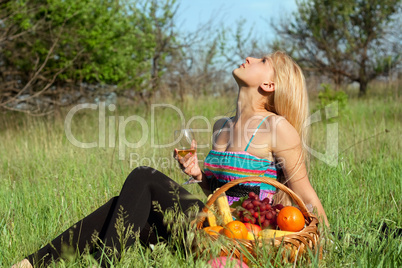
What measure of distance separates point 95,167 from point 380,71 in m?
12.8

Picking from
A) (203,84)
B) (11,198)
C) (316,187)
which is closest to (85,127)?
(11,198)

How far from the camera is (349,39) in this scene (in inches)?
599

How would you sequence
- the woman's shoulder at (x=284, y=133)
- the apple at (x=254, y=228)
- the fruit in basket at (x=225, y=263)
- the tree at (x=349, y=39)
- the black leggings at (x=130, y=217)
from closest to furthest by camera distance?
the fruit in basket at (x=225, y=263), the apple at (x=254, y=228), the black leggings at (x=130, y=217), the woman's shoulder at (x=284, y=133), the tree at (x=349, y=39)

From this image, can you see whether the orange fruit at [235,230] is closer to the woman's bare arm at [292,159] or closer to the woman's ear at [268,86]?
the woman's bare arm at [292,159]

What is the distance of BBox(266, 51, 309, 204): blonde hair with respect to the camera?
262cm

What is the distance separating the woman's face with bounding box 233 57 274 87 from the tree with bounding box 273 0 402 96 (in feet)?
41.7

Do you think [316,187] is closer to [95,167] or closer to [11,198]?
[95,167]

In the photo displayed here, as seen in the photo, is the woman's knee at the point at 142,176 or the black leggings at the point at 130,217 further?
the woman's knee at the point at 142,176

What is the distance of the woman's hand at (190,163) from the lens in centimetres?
251

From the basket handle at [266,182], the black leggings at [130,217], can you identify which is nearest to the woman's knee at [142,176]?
the black leggings at [130,217]

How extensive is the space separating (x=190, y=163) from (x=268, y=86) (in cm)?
66

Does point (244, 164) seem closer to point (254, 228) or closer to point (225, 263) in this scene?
point (254, 228)

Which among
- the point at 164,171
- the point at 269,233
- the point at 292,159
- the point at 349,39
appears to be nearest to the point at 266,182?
the point at 269,233

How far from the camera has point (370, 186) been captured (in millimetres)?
3611
